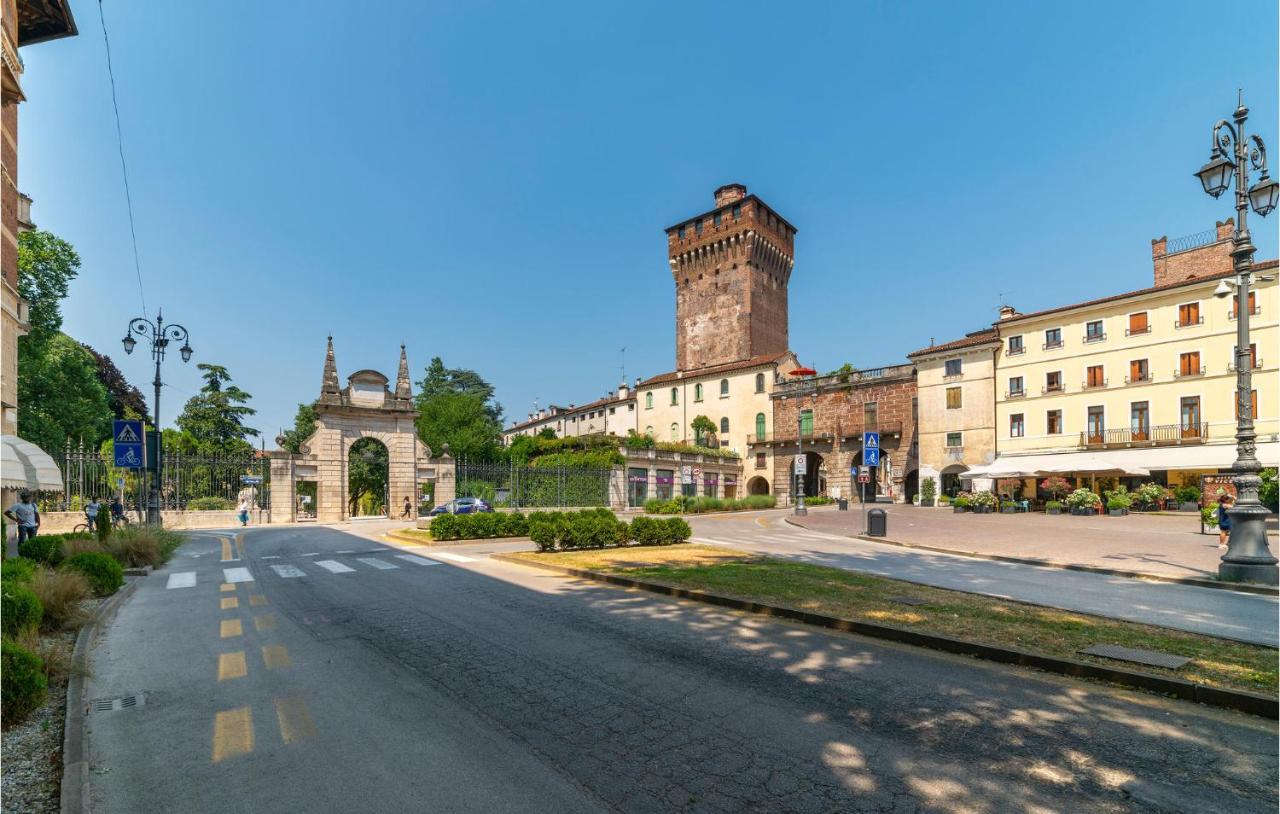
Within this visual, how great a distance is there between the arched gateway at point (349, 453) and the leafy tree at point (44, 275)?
1224 centimetres

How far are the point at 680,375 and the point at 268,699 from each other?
55.6 metres

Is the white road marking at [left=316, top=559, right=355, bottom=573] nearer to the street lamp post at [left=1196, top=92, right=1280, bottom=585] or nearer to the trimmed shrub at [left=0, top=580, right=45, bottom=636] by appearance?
the trimmed shrub at [left=0, top=580, right=45, bottom=636]

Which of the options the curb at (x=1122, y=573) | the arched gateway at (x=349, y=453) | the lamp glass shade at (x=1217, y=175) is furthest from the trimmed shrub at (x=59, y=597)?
the arched gateway at (x=349, y=453)

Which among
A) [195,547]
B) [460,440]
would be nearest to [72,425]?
[195,547]

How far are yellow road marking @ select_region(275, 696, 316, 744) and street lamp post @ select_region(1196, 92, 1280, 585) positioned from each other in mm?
14890

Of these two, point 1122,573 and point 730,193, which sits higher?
point 730,193

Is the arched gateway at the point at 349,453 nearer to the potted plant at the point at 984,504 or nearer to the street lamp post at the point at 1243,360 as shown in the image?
the potted plant at the point at 984,504

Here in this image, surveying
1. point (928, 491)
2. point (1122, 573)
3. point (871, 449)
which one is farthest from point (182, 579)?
point (928, 491)

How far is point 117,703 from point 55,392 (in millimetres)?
34210

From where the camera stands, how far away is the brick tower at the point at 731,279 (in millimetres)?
60312

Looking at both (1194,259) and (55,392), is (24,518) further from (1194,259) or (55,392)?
(1194,259)

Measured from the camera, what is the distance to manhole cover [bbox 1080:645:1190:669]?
219 inches

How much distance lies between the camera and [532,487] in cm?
3716

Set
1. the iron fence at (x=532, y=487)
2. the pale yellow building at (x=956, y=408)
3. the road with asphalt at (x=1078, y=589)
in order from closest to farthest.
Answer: the road with asphalt at (x=1078, y=589)
the iron fence at (x=532, y=487)
the pale yellow building at (x=956, y=408)
